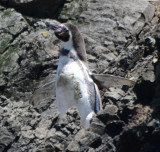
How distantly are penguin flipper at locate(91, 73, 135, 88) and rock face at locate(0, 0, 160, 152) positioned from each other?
0.09 m

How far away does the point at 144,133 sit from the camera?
10.9 ft

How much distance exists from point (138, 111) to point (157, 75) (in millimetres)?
401

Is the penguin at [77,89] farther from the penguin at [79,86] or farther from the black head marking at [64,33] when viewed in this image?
the black head marking at [64,33]

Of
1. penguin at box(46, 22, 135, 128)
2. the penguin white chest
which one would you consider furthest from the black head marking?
the penguin white chest

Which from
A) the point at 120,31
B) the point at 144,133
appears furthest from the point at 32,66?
the point at 144,133

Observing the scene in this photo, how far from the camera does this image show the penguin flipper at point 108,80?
5541mm

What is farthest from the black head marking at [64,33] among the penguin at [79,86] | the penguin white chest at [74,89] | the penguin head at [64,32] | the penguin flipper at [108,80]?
the penguin flipper at [108,80]

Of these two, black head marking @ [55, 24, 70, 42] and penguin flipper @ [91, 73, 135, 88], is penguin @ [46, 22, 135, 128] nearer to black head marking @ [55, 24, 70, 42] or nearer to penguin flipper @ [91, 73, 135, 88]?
penguin flipper @ [91, 73, 135, 88]

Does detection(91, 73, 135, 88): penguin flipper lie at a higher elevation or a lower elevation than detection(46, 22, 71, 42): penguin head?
lower

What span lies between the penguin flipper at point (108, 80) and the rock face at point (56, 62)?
93 millimetres

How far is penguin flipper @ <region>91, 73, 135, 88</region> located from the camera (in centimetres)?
554

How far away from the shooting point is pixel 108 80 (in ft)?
19.0

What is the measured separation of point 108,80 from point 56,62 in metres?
1.54

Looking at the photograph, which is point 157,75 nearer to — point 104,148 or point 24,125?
point 104,148
